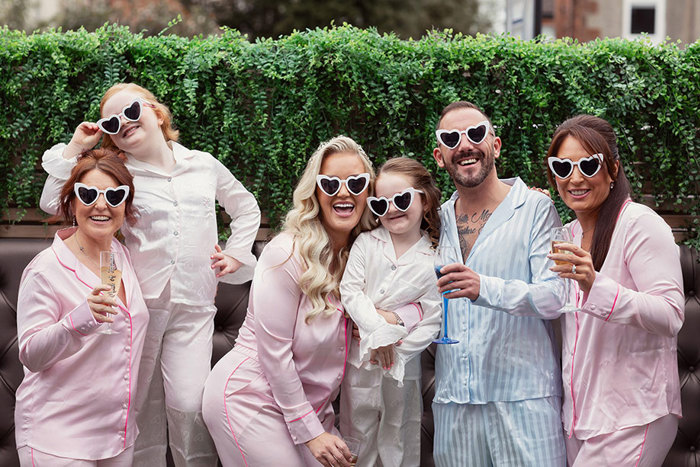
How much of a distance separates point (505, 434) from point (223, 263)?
1445 millimetres

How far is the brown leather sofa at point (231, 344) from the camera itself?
392cm

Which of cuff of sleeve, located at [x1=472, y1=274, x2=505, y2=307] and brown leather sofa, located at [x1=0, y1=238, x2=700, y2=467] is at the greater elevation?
cuff of sleeve, located at [x1=472, y1=274, x2=505, y2=307]

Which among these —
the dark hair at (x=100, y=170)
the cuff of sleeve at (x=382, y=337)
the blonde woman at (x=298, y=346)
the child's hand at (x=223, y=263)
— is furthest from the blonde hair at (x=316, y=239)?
the dark hair at (x=100, y=170)

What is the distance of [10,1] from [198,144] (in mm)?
12384

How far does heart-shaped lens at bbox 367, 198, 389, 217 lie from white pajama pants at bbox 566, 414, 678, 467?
4.02ft

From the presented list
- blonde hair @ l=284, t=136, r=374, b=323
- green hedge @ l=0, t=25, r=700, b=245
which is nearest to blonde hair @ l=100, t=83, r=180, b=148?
green hedge @ l=0, t=25, r=700, b=245

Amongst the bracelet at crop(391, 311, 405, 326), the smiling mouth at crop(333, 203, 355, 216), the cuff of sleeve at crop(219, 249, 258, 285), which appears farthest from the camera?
the cuff of sleeve at crop(219, 249, 258, 285)

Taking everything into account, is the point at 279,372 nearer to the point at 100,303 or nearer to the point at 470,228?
the point at 100,303

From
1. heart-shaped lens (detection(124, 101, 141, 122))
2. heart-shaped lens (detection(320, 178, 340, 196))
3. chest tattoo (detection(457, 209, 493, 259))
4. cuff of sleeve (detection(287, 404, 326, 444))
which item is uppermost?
heart-shaped lens (detection(124, 101, 141, 122))

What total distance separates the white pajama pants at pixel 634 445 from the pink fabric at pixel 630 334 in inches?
1.4

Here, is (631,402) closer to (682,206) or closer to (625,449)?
(625,449)

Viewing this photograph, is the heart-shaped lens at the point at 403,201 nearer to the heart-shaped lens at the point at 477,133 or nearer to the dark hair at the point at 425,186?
the dark hair at the point at 425,186

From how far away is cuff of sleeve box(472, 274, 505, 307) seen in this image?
116 inches

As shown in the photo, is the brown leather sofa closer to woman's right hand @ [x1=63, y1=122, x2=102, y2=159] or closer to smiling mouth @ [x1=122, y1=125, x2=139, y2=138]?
woman's right hand @ [x1=63, y1=122, x2=102, y2=159]
